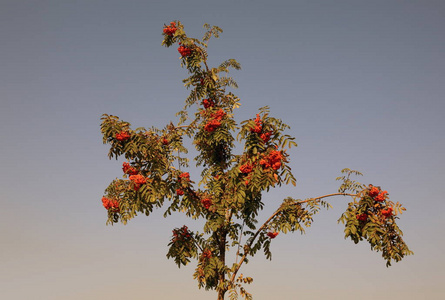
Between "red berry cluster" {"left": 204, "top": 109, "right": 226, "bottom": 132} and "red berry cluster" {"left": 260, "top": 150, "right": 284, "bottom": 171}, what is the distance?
1.87 metres

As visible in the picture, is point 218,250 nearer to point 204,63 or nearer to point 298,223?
point 298,223

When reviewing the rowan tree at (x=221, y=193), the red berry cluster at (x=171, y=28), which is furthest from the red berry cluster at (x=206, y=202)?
the red berry cluster at (x=171, y=28)

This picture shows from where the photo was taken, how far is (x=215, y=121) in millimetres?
12438

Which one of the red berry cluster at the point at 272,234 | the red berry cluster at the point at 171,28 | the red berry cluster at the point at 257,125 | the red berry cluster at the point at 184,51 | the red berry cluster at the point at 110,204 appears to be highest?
the red berry cluster at the point at 171,28

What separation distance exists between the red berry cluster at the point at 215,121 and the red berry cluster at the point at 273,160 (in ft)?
6.14

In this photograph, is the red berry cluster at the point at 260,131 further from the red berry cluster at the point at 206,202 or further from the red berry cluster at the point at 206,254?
the red berry cluster at the point at 206,254

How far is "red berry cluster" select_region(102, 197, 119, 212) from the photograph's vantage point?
484 inches

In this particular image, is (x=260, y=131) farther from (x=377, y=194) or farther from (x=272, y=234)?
(x=377, y=194)

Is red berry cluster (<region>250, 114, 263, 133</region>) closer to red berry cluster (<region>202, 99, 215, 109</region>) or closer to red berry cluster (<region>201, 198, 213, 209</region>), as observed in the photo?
red berry cluster (<region>202, 99, 215, 109</region>)

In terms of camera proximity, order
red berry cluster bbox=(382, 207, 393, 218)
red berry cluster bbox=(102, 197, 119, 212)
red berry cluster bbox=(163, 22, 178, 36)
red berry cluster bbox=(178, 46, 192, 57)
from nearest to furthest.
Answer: red berry cluster bbox=(382, 207, 393, 218) → red berry cluster bbox=(102, 197, 119, 212) → red berry cluster bbox=(178, 46, 192, 57) → red berry cluster bbox=(163, 22, 178, 36)

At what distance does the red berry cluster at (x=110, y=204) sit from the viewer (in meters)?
12.3

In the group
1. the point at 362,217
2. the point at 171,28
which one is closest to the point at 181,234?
the point at 362,217

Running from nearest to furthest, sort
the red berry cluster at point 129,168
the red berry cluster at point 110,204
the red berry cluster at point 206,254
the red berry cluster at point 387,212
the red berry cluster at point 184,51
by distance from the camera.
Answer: the red berry cluster at point 387,212
the red berry cluster at point 129,168
the red berry cluster at point 110,204
the red berry cluster at point 206,254
the red berry cluster at point 184,51

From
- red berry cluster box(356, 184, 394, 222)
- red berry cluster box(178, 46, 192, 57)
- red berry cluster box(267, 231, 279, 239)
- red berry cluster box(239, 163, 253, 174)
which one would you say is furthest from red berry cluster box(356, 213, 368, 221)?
red berry cluster box(178, 46, 192, 57)
